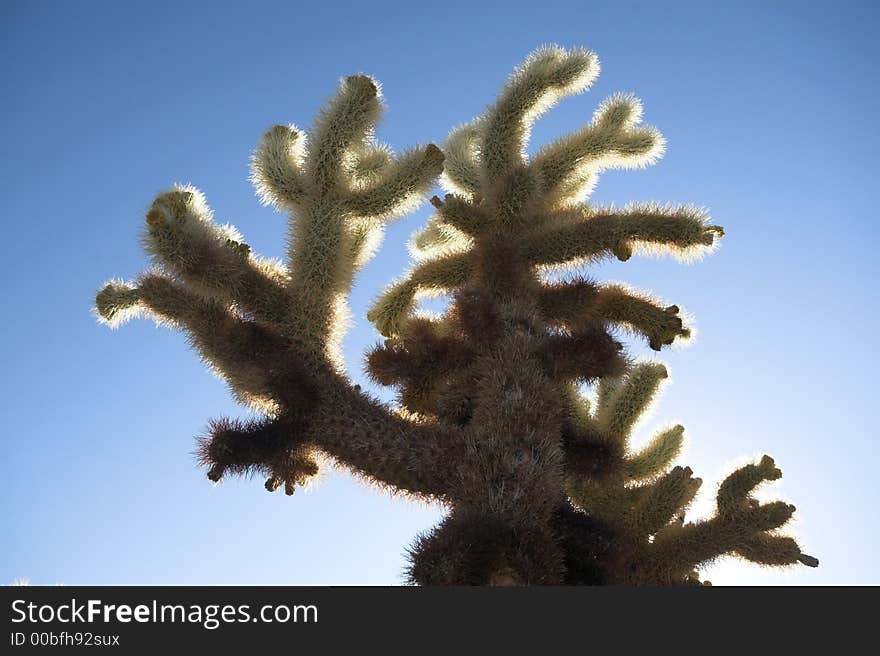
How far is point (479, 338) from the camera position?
5613 millimetres

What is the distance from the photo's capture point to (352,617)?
3432 mm

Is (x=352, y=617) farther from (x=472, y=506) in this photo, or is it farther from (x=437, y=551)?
(x=472, y=506)

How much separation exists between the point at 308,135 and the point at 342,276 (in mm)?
1283

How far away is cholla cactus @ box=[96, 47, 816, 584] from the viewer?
517 cm

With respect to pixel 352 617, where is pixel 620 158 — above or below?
above

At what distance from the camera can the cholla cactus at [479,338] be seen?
5172mm

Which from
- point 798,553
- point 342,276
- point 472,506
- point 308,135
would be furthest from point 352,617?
point 308,135

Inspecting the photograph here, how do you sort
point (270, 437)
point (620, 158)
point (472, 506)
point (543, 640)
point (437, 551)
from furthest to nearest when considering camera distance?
1. point (620, 158)
2. point (270, 437)
3. point (472, 506)
4. point (437, 551)
5. point (543, 640)

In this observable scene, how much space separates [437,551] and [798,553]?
3.00 meters

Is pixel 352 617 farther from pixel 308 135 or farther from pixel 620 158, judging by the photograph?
pixel 620 158

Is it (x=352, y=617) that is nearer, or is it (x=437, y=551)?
(x=352, y=617)

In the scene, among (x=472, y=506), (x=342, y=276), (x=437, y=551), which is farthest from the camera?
(x=342, y=276)

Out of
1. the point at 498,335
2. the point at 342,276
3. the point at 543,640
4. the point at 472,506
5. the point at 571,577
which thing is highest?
the point at 342,276

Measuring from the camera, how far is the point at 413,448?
5383 millimetres
